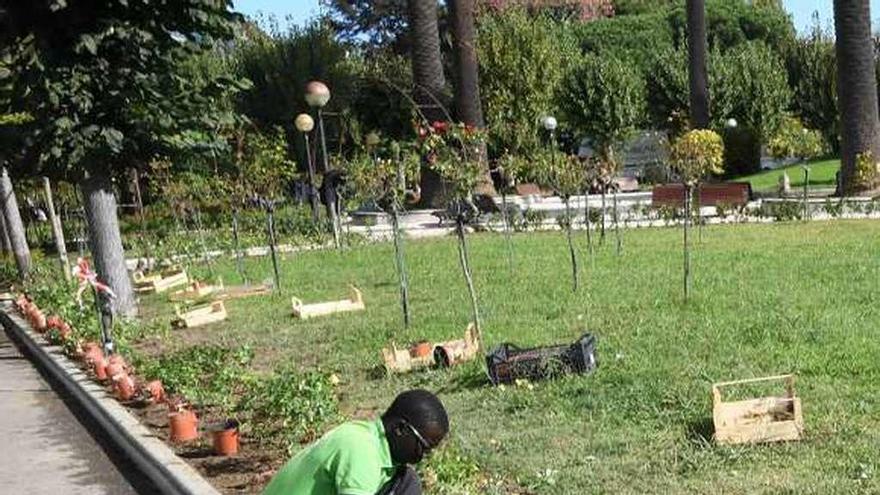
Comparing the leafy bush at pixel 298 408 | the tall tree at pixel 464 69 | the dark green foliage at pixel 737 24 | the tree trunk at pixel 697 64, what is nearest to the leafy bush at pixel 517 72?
the tree trunk at pixel 697 64

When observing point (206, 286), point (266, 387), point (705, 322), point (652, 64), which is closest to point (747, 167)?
point (652, 64)

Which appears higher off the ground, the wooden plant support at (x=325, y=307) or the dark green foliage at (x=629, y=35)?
the dark green foliage at (x=629, y=35)

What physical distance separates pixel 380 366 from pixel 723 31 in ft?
173

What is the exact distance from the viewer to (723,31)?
57.2 m

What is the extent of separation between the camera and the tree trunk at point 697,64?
104 ft

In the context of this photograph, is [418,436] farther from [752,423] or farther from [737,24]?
[737,24]

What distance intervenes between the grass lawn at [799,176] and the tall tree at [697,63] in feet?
8.95

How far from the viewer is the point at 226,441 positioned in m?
6.89

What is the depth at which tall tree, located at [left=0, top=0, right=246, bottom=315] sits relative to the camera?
40.9ft

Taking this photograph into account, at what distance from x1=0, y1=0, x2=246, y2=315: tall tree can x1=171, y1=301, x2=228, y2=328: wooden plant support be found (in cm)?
107

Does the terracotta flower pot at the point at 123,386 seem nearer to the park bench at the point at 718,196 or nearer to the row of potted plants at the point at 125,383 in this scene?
the row of potted plants at the point at 125,383

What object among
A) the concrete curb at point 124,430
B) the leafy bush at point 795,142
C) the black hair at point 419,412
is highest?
the leafy bush at point 795,142

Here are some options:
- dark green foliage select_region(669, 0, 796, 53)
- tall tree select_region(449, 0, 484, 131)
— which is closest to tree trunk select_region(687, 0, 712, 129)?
tall tree select_region(449, 0, 484, 131)

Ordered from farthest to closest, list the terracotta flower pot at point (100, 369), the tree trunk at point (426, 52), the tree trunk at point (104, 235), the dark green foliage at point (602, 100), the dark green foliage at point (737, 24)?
the dark green foliage at point (737, 24), the dark green foliage at point (602, 100), the tree trunk at point (426, 52), the tree trunk at point (104, 235), the terracotta flower pot at point (100, 369)
